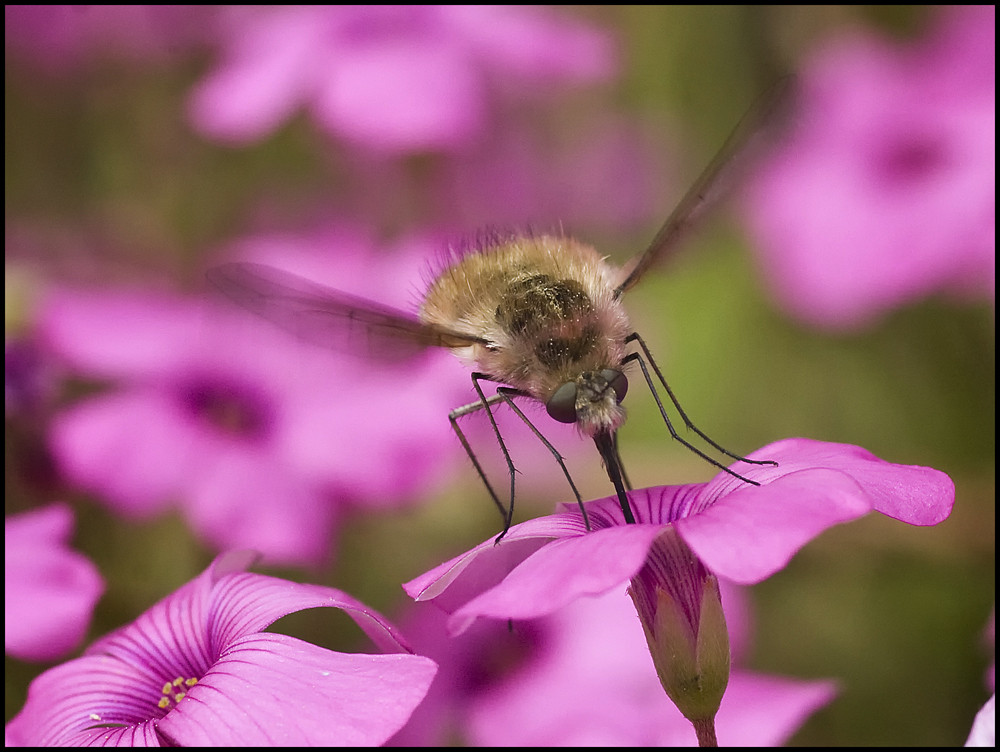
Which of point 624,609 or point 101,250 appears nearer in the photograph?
point 624,609

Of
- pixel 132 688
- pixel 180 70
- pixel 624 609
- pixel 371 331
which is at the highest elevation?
pixel 180 70

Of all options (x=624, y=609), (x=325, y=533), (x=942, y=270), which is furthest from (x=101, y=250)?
(x=942, y=270)

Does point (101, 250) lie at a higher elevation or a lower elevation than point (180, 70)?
lower

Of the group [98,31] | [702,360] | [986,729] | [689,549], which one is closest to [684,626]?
[689,549]

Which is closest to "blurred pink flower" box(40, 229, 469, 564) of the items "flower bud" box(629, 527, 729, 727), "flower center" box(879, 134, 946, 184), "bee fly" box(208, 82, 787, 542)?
"bee fly" box(208, 82, 787, 542)

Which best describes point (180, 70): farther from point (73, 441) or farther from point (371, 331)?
point (371, 331)

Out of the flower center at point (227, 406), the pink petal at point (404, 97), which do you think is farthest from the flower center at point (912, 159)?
the flower center at point (227, 406)
